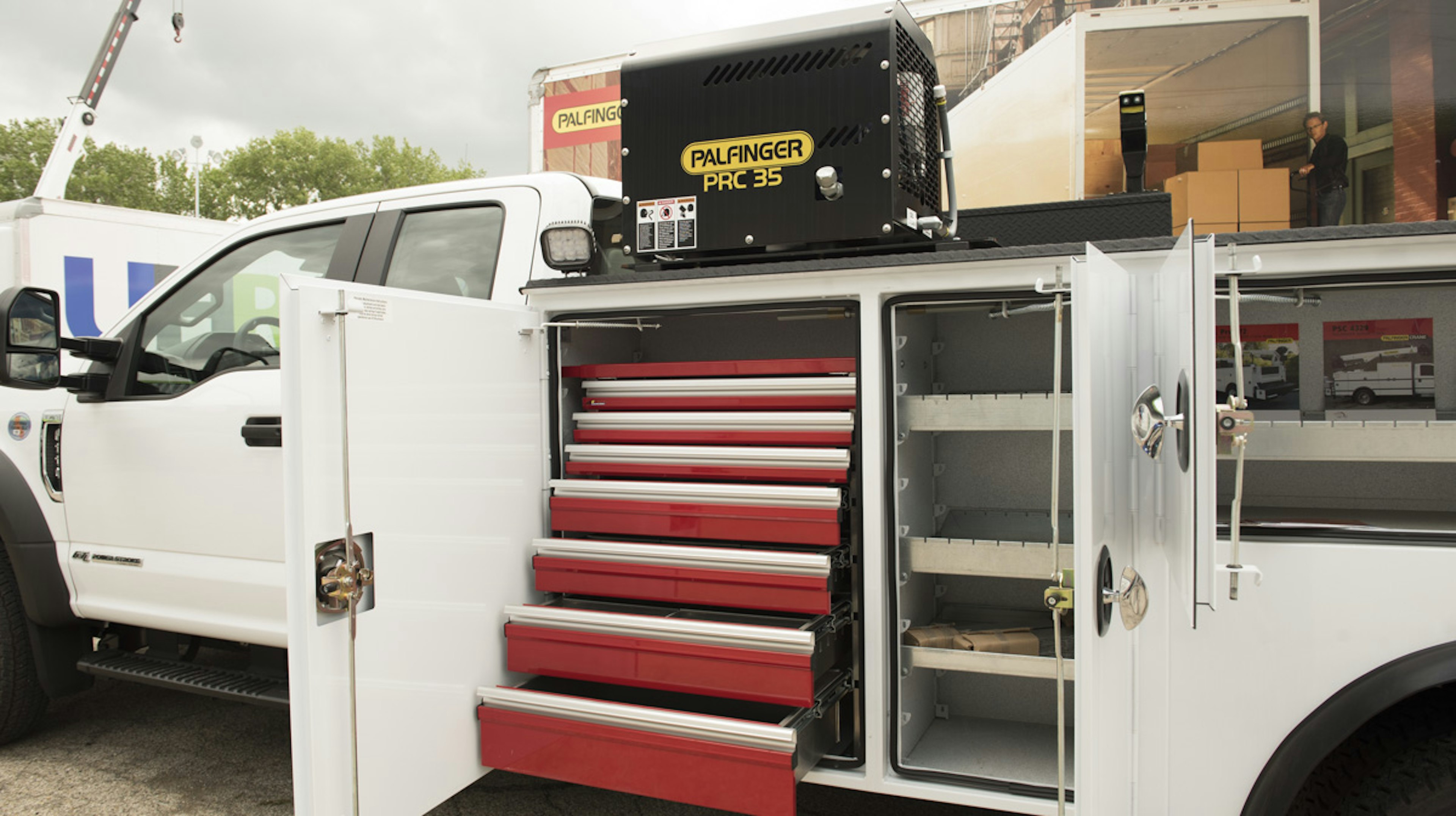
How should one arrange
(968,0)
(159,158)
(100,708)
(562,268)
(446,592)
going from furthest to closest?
(159,158) → (968,0) → (100,708) → (562,268) → (446,592)

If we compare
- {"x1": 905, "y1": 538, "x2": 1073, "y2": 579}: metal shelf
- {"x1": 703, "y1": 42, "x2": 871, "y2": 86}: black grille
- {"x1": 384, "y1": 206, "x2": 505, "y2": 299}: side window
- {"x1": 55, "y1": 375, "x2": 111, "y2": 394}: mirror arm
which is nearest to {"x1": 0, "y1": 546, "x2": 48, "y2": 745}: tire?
{"x1": 55, "y1": 375, "x2": 111, "y2": 394}: mirror arm

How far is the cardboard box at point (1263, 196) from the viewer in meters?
3.71

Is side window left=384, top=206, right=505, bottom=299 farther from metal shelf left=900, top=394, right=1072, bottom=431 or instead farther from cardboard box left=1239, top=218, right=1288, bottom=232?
cardboard box left=1239, top=218, right=1288, bottom=232

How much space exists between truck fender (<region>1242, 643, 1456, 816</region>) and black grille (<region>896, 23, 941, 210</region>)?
4.73 feet

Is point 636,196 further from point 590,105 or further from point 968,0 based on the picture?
point 590,105

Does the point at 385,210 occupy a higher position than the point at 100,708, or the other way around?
the point at 385,210

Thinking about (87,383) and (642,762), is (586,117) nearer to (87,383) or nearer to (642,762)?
(87,383)

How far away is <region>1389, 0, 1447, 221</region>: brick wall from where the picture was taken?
458 centimetres

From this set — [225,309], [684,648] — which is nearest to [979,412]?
[684,648]

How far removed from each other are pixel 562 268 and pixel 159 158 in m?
27.1

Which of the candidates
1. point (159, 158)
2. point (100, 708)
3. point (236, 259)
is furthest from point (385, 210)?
point (159, 158)

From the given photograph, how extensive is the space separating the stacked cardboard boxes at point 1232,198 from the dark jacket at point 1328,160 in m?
0.41

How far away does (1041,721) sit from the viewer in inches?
107

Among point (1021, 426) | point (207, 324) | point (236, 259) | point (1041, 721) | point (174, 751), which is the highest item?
point (236, 259)
